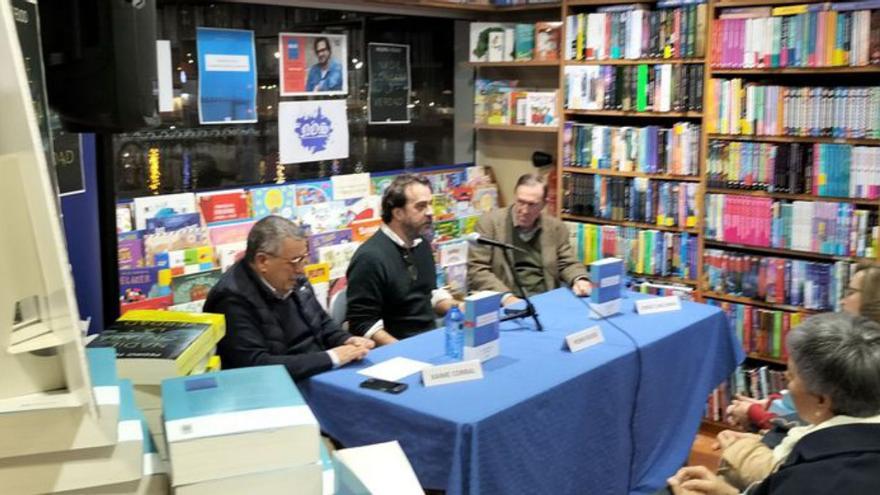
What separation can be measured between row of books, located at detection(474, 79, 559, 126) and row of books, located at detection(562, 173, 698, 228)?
0.39 meters

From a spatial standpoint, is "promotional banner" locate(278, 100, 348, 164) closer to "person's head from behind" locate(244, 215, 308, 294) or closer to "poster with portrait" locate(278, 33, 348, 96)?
"poster with portrait" locate(278, 33, 348, 96)

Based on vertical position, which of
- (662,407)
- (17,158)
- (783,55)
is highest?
(783,55)

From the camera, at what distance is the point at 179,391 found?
1535 millimetres

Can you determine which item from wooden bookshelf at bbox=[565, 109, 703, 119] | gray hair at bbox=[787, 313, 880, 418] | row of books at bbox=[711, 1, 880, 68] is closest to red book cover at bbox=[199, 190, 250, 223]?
wooden bookshelf at bbox=[565, 109, 703, 119]

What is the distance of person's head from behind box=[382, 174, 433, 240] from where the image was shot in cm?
358

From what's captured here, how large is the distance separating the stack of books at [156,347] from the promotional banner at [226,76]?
6.27ft

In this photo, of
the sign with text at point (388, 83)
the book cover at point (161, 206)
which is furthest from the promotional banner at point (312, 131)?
the book cover at point (161, 206)

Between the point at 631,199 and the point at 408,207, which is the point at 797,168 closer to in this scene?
the point at 631,199

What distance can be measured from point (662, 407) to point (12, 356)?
2.69 m

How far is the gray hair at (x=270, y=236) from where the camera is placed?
9.32ft

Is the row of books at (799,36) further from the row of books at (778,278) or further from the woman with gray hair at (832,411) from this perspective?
the woman with gray hair at (832,411)

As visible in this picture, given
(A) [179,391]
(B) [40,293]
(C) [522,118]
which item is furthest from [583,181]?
(B) [40,293]

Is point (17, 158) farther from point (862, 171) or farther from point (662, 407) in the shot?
point (862, 171)

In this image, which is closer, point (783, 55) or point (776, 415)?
point (776, 415)
